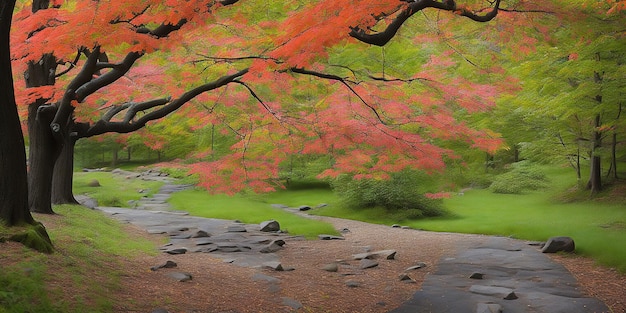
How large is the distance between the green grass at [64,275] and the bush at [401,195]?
10.6 metres

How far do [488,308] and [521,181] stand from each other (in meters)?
21.1

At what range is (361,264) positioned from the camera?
942cm

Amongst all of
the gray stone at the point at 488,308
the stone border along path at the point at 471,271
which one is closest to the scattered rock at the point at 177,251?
the stone border along path at the point at 471,271

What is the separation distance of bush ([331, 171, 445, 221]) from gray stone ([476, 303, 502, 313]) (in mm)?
11394

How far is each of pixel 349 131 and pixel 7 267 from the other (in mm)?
7201

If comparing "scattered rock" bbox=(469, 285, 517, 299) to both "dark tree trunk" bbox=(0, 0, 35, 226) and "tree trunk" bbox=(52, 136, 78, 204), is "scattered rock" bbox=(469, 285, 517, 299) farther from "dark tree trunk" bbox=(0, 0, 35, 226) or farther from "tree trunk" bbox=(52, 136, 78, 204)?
"tree trunk" bbox=(52, 136, 78, 204)

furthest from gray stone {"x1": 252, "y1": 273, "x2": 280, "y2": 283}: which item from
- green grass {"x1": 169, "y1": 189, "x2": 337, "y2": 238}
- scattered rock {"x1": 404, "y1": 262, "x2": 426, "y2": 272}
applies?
green grass {"x1": 169, "y1": 189, "x2": 337, "y2": 238}

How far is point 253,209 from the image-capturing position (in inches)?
750

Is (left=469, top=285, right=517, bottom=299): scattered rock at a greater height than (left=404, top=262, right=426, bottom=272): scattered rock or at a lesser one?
greater

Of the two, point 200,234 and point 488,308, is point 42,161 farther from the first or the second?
point 488,308

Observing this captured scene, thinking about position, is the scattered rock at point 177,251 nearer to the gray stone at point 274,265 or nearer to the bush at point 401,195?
the gray stone at point 274,265

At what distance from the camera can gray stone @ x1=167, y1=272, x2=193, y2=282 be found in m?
7.00

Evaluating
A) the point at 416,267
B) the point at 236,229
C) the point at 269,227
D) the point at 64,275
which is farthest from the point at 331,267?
the point at 236,229

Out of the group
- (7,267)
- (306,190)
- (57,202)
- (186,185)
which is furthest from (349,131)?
(186,185)
